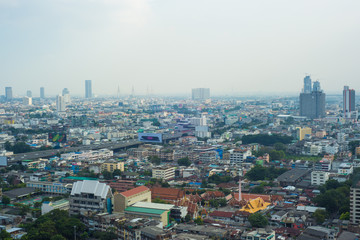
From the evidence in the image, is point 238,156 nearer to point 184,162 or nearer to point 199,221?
point 184,162

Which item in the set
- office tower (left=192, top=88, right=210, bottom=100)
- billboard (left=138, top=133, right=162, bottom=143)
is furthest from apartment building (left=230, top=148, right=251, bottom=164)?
office tower (left=192, top=88, right=210, bottom=100)

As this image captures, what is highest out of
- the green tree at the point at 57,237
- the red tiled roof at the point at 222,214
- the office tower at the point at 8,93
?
the office tower at the point at 8,93

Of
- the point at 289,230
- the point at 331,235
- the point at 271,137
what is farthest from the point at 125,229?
the point at 271,137

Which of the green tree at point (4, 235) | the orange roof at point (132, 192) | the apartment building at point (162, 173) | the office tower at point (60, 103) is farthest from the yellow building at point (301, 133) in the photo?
the office tower at point (60, 103)

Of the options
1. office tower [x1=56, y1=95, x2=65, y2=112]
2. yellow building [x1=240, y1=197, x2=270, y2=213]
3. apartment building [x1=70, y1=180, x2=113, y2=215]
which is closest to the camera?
apartment building [x1=70, y1=180, x2=113, y2=215]

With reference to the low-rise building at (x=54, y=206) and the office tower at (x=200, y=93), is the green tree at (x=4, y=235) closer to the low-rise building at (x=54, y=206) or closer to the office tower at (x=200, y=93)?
the low-rise building at (x=54, y=206)

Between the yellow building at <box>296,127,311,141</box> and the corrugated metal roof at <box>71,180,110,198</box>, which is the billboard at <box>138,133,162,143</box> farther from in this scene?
the corrugated metal roof at <box>71,180,110,198</box>

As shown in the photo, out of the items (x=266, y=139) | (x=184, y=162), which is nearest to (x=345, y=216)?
(x=184, y=162)

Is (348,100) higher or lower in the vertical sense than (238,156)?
higher

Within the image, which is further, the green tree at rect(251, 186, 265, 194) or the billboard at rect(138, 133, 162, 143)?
the billboard at rect(138, 133, 162, 143)
